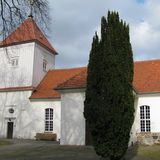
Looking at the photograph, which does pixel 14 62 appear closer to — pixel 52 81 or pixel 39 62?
pixel 39 62

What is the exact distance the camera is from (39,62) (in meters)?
35.1

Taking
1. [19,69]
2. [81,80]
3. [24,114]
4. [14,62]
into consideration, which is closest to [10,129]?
[24,114]

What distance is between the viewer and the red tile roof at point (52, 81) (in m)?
32.3

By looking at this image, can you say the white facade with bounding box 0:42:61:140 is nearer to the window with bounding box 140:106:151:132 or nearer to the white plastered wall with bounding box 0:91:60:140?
the white plastered wall with bounding box 0:91:60:140

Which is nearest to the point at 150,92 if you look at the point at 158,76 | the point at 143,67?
the point at 158,76

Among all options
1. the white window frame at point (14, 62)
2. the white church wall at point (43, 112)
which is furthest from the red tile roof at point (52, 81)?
the white window frame at point (14, 62)

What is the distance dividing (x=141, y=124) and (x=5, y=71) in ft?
55.9

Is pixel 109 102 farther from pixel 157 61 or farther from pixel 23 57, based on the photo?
pixel 23 57

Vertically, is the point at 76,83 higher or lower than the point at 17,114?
higher

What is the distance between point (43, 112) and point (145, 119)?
1071cm

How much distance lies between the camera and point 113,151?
512 inches

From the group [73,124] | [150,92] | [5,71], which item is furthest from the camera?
[5,71]

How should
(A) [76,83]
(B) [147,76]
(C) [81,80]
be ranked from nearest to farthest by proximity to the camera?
(A) [76,83]
(C) [81,80]
(B) [147,76]

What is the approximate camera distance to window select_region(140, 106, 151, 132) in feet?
88.5
